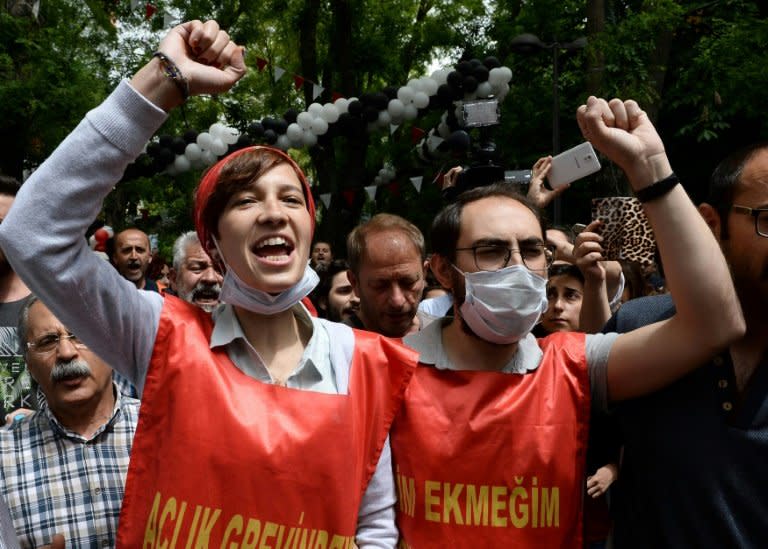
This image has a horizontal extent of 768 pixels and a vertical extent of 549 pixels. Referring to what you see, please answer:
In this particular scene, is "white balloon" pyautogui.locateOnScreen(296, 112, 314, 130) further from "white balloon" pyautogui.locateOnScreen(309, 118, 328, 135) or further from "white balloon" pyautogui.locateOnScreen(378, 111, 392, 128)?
"white balloon" pyautogui.locateOnScreen(378, 111, 392, 128)

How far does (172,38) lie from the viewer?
6.60 ft

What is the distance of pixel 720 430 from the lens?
2.05m

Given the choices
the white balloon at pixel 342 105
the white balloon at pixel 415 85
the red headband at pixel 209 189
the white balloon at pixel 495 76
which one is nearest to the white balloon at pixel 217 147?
the white balloon at pixel 342 105

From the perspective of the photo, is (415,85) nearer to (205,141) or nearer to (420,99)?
(420,99)

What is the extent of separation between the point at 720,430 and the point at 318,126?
10054 mm

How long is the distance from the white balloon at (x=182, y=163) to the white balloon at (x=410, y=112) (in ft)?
9.94

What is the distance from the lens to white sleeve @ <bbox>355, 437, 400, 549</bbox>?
2.21 metres

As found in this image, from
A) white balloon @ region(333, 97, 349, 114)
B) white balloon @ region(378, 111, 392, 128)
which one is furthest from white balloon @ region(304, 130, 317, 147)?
white balloon @ region(378, 111, 392, 128)

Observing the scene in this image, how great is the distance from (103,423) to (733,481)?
183 centimetres

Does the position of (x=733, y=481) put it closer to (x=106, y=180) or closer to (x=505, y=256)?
(x=505, y=256)

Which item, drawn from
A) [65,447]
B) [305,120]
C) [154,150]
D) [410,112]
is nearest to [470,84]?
[410,112]

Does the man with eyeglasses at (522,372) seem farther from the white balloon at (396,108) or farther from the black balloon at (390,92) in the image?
the black balloon at (390,92)

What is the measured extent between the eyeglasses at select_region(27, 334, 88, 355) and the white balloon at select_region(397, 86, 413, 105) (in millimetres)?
8887

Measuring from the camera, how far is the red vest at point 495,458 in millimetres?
2240
